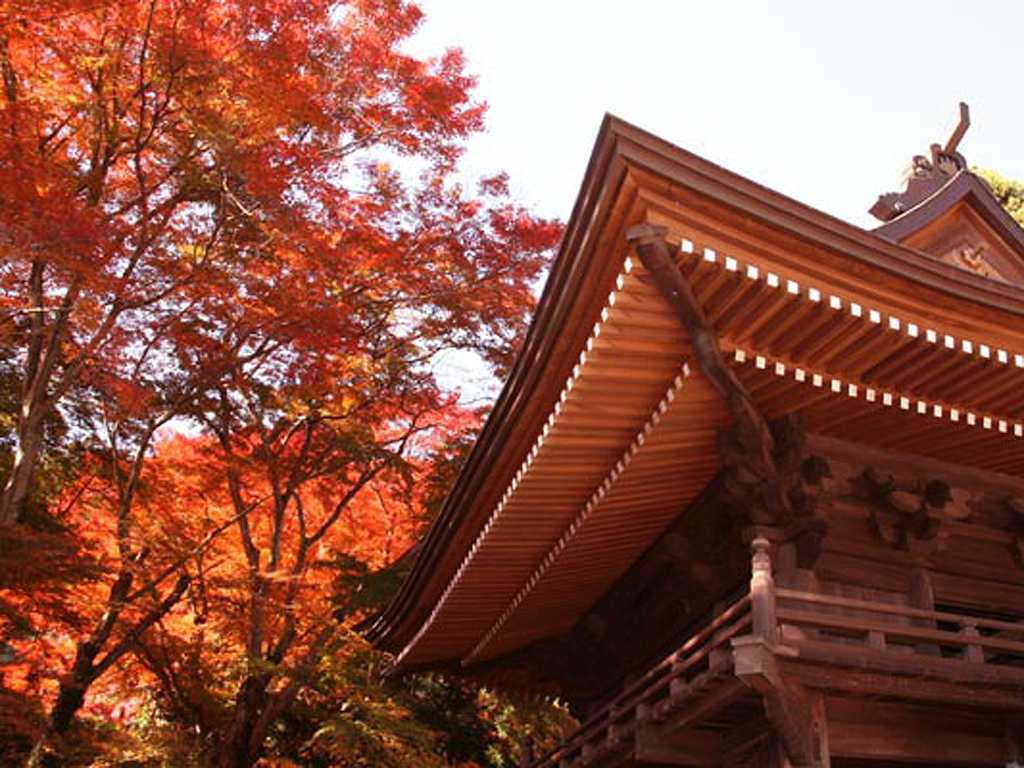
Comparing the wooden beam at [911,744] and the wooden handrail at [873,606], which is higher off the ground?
the wooden handrail at [873,606]

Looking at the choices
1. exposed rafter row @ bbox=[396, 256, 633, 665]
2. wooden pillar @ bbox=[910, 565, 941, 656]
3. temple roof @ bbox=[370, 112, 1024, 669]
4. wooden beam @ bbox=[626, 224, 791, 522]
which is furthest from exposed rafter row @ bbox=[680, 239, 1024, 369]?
wooden pillar @ bbox=[910, 565, 941, 656]

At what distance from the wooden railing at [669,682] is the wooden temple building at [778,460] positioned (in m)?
0.04

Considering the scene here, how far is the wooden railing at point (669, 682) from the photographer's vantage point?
589 centimetres

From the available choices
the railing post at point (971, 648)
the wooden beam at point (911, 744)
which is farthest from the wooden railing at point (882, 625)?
the wooden beam at point (911, 744)

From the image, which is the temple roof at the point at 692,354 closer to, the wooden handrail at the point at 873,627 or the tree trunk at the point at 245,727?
the wooden handrail at the point at 873,627

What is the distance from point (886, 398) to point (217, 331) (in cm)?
1040

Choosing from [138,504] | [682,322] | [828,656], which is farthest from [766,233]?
[138,504]

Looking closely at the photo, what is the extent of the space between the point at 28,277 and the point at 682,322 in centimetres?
934

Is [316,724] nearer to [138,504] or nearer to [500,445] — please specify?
[138,504]

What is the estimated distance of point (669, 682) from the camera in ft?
22.0

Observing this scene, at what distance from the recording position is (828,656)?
18.3 feet

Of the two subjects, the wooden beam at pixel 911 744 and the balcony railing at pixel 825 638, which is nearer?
the balcony railing at pixel 825 638

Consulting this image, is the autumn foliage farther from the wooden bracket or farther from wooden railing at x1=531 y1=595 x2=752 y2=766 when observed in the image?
the wooden bracket

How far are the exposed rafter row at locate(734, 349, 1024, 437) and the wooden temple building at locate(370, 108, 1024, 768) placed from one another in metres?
0.02
